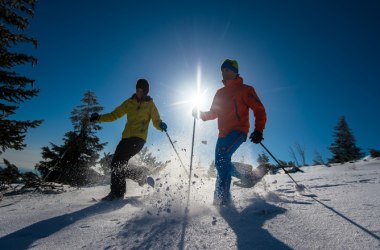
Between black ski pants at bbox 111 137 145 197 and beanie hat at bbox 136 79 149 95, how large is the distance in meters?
1.26

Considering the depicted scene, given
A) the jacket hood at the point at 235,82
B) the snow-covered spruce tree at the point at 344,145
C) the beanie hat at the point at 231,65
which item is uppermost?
the snow-covered spruce tree at the point at 344,145

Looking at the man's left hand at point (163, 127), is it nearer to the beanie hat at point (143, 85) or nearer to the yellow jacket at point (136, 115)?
the yellow jacket at point (136, 115)

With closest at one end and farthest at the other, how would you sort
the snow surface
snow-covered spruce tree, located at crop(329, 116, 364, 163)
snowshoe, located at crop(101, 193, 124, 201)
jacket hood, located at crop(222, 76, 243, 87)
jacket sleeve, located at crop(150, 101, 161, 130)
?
the snow surface < jacket hood, located at crop(222, 76, 243, 87) < snowshoe, located at crop(101, 193, 124, 201) < jacket sleeve, located at crop(150, 101, 161, 130) < snow-covered spruce tree, located at crop(329, 116, 364, 163)

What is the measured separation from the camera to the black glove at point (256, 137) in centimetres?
448

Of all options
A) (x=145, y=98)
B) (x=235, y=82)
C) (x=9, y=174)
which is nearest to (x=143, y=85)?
(x=145, y=98)

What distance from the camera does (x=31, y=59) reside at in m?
8.87

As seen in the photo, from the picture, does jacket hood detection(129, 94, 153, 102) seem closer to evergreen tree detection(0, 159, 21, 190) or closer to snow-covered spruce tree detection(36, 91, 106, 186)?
evergreen tree detection(0, 159, 21, 190)

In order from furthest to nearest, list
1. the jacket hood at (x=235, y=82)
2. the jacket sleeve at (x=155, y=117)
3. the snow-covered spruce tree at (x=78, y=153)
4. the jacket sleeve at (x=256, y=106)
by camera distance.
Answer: the snow-covered spruce tree at (x=78, y=153) < the jacket sleeve at (x=155, y=117) < the jacket hood at (x=235, y=82) < the jacket sleeve at (x=256, y=106)

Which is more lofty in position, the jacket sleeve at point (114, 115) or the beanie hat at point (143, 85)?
the beanie hat at point (143, 85)

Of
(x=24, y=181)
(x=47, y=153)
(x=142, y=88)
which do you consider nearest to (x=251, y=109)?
(x=142, y=88)

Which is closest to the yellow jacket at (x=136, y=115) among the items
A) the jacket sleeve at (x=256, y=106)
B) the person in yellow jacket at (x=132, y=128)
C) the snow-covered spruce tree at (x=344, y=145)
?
the person in yellow jacket at (x=132, y=128)

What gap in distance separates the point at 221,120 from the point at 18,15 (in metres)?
8.30

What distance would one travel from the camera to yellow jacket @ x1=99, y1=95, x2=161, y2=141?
6.16 metres

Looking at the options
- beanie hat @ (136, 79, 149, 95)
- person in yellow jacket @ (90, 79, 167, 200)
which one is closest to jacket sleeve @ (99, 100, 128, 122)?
person in yellow jacket @ (90, 79, 167, 200)
